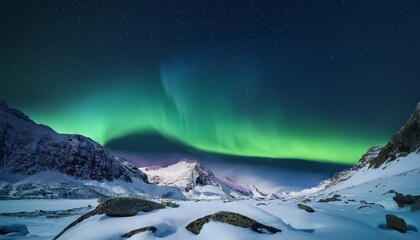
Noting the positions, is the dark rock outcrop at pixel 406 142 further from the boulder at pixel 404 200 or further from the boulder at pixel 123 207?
the boulder at pixel 123 207

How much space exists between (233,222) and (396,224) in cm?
458

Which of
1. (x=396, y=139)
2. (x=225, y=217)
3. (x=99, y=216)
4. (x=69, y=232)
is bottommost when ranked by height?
(x=69, y=232)

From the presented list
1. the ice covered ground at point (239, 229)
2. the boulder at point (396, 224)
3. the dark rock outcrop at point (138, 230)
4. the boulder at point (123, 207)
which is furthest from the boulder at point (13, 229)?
the boulder at point (396, 224)

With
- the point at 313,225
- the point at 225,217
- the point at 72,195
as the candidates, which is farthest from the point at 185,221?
the point at 72,195

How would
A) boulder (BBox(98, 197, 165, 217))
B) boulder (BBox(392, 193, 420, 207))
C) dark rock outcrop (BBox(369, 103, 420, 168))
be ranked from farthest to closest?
dark rock outcrop (BBox(369, 103, 420, 168)) → boulder (BBox(392, 193, 420, 207)) → boulder (BBox(98, 197, 165, 217))

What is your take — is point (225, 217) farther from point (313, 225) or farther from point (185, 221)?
point (313, 225)

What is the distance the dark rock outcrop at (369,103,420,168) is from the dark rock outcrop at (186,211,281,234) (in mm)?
63667

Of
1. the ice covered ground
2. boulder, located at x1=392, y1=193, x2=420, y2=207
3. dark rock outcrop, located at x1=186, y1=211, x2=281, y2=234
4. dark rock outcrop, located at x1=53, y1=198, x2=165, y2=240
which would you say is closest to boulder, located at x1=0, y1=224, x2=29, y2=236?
dark rock outcrop, located at x1=53, y1=198, x2=165, y2=240

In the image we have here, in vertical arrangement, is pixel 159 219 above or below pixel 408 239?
below

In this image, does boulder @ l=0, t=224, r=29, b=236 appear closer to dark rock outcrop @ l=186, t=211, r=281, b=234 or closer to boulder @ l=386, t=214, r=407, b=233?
dark rock outcrop @ l=186, t=211, r=281, b=234

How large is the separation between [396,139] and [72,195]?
613 ft

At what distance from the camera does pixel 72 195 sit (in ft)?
607

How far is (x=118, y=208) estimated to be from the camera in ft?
28.5

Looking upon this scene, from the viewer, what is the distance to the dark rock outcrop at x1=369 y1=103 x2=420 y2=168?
199 feet
